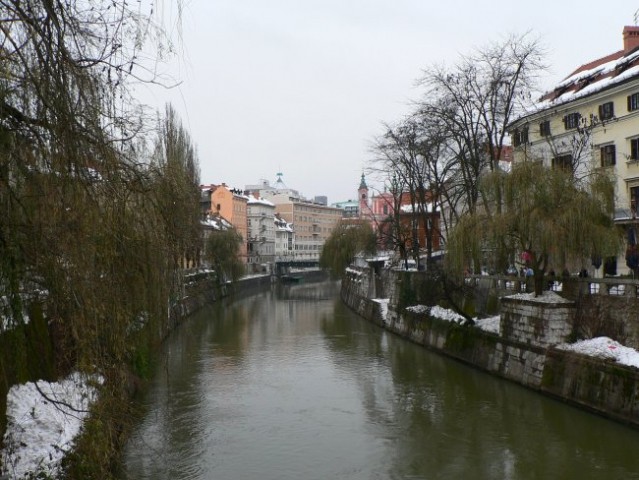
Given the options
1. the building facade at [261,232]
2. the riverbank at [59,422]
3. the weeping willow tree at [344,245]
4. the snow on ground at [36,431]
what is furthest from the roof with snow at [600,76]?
the building facade at [261,232]

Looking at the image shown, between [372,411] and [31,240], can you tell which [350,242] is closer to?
[372,411]

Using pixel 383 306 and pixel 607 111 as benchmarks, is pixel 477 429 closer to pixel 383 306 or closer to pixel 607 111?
pixel 607 111

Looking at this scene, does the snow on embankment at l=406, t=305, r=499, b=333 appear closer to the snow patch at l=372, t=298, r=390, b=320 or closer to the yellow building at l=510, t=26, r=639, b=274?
the snow patch at l=372, t=298, r=390, b=320

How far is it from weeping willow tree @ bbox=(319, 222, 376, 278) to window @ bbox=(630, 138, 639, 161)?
21.0 m

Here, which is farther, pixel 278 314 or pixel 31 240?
pixel 278 314

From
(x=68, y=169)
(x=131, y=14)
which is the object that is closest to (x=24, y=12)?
(x=131, y=14)

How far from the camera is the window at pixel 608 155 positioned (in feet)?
78.4

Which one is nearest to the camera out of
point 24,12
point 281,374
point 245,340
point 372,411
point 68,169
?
point 24,12

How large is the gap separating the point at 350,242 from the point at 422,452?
110 feet

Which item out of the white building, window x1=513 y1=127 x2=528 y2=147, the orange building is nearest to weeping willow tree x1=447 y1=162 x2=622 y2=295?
window x1=513 y1=127 x2=528 y2=147

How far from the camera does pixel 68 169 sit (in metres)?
3.83

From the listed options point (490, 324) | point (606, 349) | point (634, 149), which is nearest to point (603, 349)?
point (606, 349)

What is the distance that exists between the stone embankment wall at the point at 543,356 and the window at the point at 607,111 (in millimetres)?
10342

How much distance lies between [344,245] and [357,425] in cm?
3201
